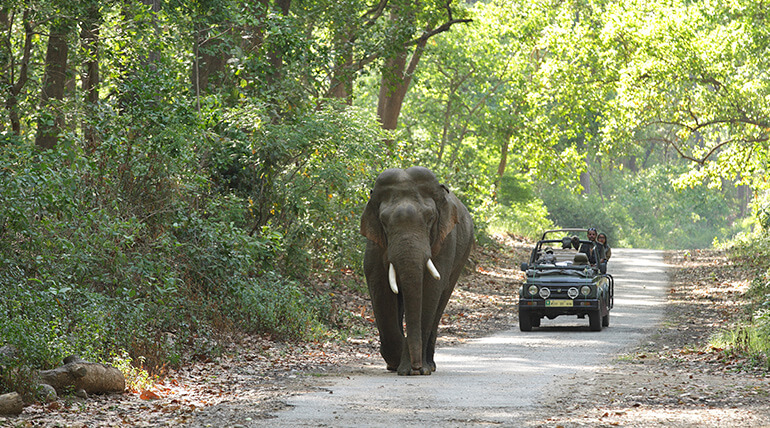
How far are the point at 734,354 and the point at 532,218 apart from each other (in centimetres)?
3211

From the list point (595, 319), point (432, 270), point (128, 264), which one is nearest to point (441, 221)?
point (432, 270)

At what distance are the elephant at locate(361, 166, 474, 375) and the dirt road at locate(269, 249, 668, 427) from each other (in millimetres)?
414

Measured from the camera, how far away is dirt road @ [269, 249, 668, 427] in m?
8.24

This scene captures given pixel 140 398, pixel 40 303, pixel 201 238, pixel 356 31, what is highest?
pixel 356 31

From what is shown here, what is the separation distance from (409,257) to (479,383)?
1.64 metres

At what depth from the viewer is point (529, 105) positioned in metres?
36.2

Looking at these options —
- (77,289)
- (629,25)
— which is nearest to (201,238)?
(77,289)

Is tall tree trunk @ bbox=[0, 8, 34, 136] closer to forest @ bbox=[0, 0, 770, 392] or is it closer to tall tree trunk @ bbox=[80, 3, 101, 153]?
forest @ bbox=[0, 0, 770, 392]

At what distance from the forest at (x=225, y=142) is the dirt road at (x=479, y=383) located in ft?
7.52

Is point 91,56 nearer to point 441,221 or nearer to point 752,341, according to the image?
point 441,221

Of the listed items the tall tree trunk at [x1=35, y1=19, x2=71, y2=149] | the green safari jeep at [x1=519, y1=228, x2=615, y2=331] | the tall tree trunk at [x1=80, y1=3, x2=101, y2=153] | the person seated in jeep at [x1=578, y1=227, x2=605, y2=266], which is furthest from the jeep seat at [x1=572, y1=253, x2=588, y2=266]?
the tall tree trunk at [x1=35, y1=19, x2=71, y2=149]

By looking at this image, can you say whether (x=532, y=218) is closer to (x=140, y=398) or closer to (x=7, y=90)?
(x=7, y=90)

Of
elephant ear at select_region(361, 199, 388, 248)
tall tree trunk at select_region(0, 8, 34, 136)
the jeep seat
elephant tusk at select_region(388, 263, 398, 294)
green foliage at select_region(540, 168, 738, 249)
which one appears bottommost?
elephant tusk at select_region(388, 263, 398, 294)

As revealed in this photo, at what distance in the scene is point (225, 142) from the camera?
1652cm
